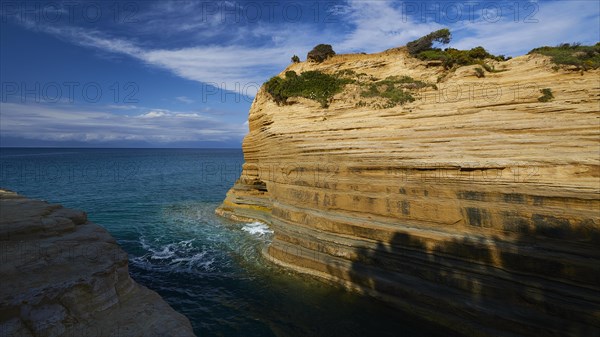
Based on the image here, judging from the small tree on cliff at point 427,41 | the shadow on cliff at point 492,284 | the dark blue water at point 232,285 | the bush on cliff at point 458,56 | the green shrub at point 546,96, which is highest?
the small tree on cliff at point 427,41

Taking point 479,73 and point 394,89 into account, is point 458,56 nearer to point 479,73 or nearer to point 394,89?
point 479,73

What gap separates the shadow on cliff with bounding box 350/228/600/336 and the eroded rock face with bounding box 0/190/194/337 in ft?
27.0

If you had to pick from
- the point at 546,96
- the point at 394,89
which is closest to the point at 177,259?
the point at 394,89

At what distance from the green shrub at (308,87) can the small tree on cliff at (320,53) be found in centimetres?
425

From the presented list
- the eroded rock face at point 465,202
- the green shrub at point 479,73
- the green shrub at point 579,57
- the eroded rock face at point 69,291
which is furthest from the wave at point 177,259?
the green shrub at point 579,57

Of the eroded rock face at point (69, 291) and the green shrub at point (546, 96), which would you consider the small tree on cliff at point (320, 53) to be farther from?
the eroded rock face at point (69, 291)

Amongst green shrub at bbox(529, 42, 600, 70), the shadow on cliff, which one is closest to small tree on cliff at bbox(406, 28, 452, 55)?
A: green shrub at bbox(529, 42, 600, 70)

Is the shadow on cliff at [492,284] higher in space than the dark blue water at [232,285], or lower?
higher

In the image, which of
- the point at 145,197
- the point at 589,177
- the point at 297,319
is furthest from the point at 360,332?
the point at 145,197

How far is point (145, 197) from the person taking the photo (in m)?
35.7

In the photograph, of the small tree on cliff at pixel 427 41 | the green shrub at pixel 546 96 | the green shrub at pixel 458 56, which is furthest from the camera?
the small tree on cliff at pixel 427 41

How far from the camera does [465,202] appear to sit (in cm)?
1136

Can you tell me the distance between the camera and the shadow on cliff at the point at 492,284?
885 centimetres

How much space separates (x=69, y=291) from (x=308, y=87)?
1949 centimetres
